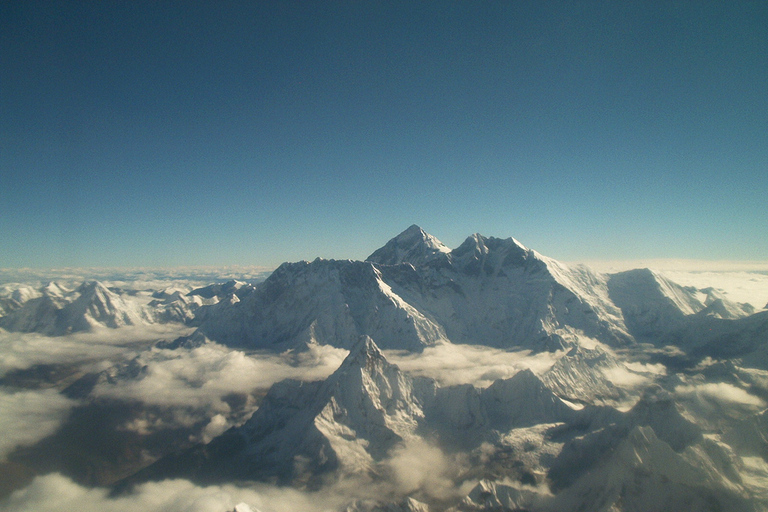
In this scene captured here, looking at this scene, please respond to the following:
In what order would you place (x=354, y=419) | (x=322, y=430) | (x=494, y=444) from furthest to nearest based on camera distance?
(x=354, y=419)
(x=494, y=444)
(x=322, y=430)

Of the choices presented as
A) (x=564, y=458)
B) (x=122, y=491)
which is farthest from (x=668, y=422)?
(x=122, y=491)

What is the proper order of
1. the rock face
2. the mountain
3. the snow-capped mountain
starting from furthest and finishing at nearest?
the rock face < the mountain < the snow-capped mountain

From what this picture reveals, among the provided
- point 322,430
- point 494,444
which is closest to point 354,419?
point 322,430

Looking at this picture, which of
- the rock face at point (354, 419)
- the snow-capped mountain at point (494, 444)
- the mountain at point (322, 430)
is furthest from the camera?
the rock face at point (354, 419)

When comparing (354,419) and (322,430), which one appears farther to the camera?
(354,419)

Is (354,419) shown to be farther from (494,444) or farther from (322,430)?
(494,444)

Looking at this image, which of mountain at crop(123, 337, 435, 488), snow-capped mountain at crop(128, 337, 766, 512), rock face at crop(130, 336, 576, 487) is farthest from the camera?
rock face at crop(130, 336, 576, 487)

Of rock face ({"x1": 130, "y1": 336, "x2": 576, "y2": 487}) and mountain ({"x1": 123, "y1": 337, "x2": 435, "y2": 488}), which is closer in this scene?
mountain ({"x1": 123, "y1": 337, "x2": 435, "y2": 488})

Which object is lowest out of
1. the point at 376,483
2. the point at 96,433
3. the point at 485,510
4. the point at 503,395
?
the point at 96,433

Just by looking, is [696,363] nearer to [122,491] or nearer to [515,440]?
[515,440]

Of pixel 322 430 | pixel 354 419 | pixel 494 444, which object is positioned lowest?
pixel 494 444

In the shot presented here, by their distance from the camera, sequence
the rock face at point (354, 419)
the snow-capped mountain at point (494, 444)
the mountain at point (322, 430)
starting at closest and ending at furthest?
1. the snow-capped mountain at point (494, 444)
2. the mountain at point (322, 430)
3. the rock face at point (354, 419)
